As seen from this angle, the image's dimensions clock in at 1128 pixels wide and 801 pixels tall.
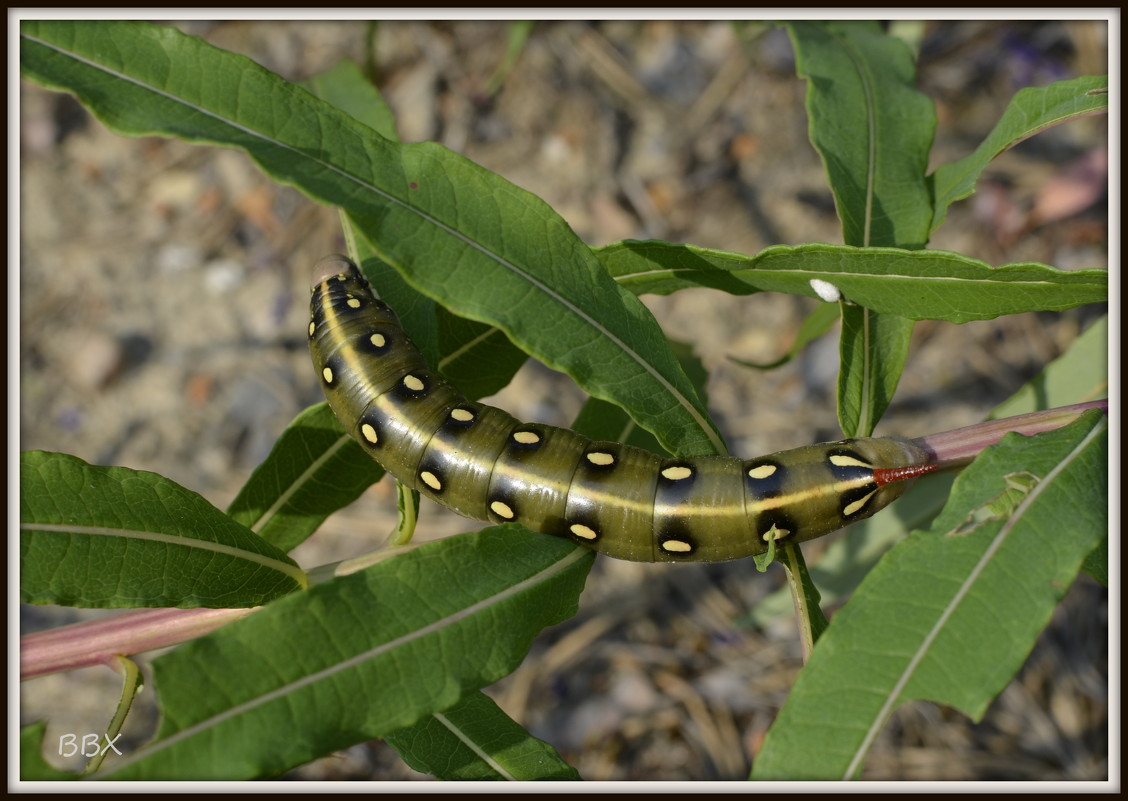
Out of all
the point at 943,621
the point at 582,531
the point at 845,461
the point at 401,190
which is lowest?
the point at 943,621

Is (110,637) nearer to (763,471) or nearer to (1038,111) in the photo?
(763,471)

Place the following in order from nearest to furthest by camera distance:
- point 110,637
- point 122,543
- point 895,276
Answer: point 122,543 < point 895,276 < point 110,637

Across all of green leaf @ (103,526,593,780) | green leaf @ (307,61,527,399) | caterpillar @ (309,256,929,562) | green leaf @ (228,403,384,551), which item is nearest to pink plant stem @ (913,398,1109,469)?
caterpillar @ (309,256,929,562)

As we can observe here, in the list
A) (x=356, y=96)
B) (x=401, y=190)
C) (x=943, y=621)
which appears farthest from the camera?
(x=356, y=96)

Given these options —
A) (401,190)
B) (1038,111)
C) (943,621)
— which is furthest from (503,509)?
(1038,111)

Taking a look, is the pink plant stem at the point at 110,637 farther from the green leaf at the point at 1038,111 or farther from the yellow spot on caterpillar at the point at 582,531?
the green leaf at the point at 1038,111

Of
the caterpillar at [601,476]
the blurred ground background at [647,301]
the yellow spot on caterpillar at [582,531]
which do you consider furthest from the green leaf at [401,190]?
the blurred ground background at [647,301]

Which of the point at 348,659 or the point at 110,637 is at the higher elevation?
the point at 110,637
